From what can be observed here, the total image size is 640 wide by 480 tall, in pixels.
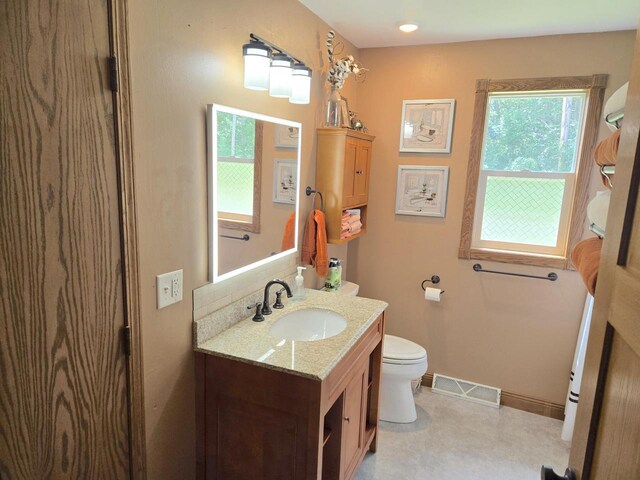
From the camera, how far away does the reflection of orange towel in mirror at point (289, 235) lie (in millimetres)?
2311

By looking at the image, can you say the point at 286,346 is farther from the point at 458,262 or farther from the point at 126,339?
the point at 458,262

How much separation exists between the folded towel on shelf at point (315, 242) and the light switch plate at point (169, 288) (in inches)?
Result: 40.9

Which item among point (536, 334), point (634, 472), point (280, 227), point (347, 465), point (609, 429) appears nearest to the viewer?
point (634, 472)

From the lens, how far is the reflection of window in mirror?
1.71 m

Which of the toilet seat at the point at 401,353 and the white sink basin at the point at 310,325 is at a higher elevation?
the white sink basin at the point at 310,325

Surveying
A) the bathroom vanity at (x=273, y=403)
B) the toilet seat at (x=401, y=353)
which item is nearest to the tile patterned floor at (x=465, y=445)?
the toilet seat at (x=401, y=353)

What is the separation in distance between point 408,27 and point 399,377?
2131 mm

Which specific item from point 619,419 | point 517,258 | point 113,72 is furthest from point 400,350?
point 113,72

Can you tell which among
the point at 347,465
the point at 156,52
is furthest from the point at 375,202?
the point at 156,52

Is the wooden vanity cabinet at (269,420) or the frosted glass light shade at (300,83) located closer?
the wooden vanity cabinet at (269,420)

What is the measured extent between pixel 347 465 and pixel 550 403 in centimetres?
169

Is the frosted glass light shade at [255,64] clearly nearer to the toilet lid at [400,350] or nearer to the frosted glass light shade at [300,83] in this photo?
the frosted glass light shade at [300,83]

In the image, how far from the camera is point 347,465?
78.2 inches

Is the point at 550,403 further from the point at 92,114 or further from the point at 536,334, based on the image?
the point at 92,114
